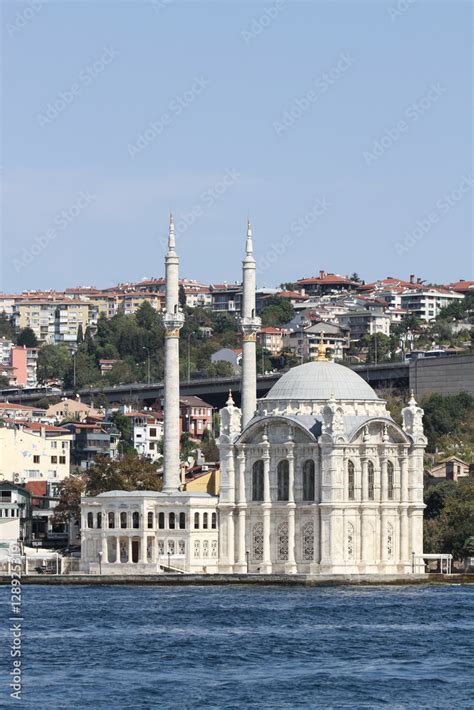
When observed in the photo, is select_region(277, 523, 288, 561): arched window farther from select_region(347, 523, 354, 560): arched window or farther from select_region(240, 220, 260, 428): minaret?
select_region(240, 220, 260, 428): minaret

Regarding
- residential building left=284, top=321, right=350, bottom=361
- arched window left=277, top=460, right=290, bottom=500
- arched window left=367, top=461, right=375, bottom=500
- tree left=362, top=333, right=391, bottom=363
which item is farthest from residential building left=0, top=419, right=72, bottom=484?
residential building left=284, top=321, right=350, bottom=361

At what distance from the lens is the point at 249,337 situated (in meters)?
97.6

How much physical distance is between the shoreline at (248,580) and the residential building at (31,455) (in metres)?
33.5

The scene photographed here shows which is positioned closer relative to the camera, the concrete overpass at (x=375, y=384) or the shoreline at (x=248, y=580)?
the shoreline at (x=248, y=580)

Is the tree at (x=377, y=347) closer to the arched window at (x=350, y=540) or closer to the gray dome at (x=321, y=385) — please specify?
the gray dome at (x=321, y=385)

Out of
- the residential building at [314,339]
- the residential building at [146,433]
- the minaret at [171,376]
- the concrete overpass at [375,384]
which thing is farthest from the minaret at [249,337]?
the residential building at [314,339]

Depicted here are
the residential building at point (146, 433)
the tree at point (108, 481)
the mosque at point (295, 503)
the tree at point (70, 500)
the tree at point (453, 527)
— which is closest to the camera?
the mosque at point (295, 503)

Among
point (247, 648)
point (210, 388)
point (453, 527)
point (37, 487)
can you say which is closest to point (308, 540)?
point (453, 527)

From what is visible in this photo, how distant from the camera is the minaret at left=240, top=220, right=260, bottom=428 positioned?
316 ft

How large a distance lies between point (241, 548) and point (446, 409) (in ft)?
154

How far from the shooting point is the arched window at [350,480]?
88.6 metres

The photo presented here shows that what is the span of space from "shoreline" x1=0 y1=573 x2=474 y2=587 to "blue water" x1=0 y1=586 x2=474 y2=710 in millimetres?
2689

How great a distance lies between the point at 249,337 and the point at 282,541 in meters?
11.2

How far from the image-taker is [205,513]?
91.4 metres
